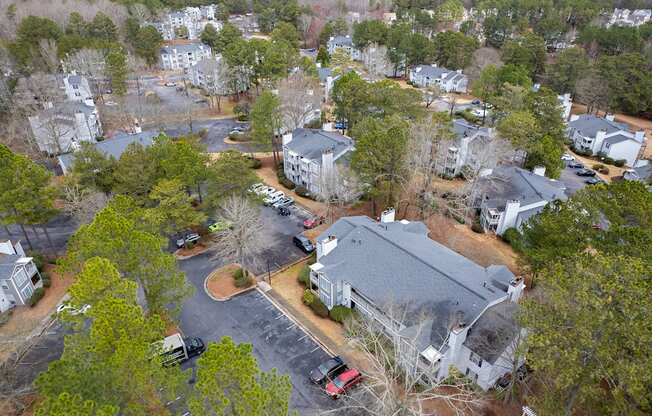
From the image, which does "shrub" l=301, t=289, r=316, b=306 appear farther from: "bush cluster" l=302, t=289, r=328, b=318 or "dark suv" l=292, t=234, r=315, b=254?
"dark suv" l=292, t=234, r=315, b=254

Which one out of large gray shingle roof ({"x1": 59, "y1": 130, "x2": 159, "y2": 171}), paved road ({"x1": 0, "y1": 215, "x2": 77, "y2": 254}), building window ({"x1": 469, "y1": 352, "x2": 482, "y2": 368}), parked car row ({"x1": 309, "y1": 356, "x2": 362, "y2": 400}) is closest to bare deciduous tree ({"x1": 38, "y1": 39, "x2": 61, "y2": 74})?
large gray shingle roof ({"x1": 59, "y1": 130, "x2": 159, "y2": 171})

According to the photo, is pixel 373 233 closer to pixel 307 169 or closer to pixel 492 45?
pixel 307 169

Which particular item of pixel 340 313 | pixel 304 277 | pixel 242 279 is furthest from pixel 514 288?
pixel 242 279

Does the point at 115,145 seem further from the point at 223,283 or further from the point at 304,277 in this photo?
the point at 304,277

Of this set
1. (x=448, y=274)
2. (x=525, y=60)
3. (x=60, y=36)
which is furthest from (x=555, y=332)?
(x=60, y=36)

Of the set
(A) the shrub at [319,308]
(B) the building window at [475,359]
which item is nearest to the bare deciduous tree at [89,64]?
(A) the shrub at [319,308]

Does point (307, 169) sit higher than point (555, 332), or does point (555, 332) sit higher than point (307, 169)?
point (555, 332)
